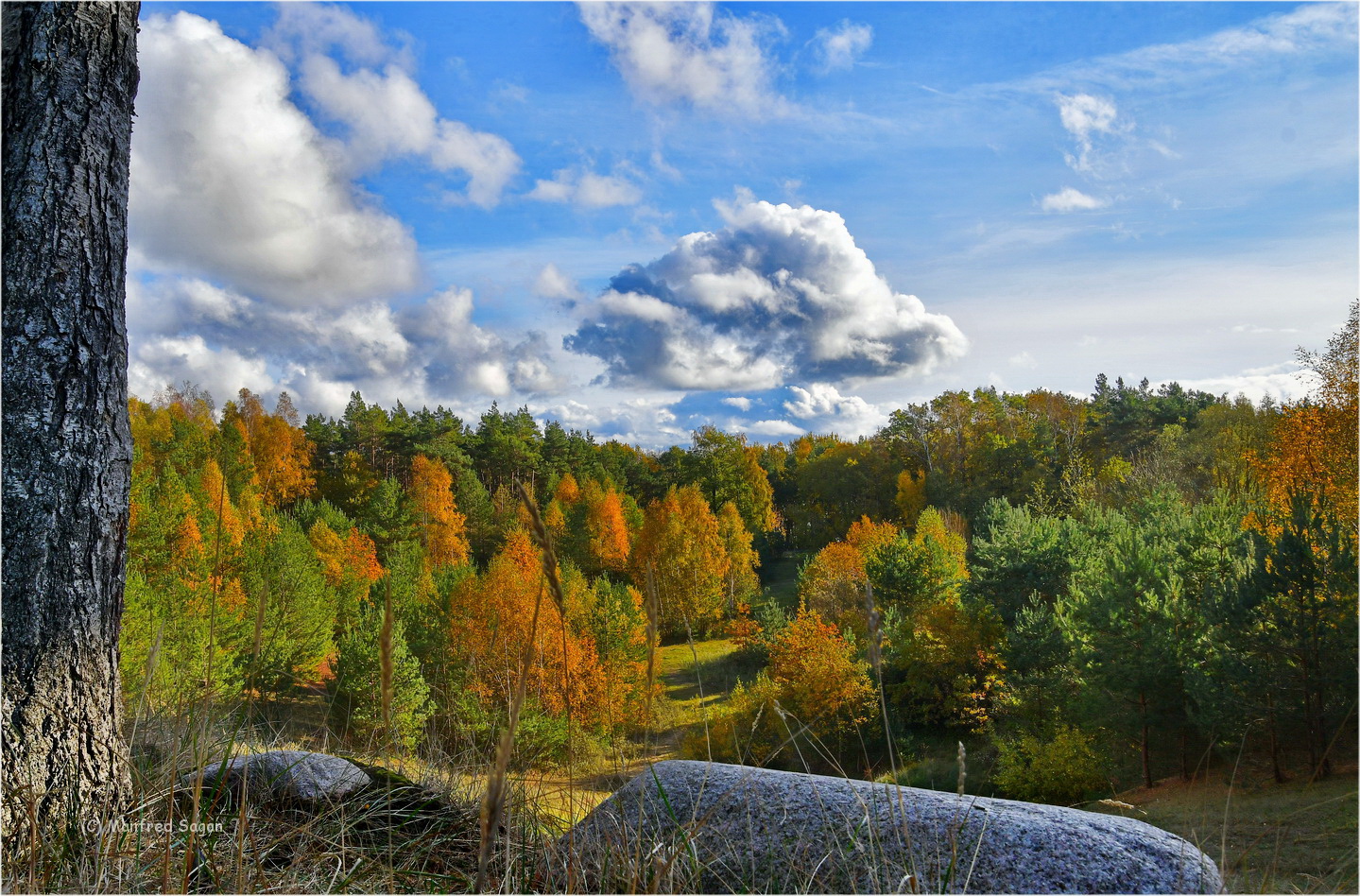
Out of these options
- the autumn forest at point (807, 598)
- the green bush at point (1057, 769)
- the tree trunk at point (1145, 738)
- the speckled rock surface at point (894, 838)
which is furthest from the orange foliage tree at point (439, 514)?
the speckled rock surface at point (894, 838)

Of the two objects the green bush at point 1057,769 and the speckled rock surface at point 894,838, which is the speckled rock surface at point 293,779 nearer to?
the speckled rock surface at point 894,838

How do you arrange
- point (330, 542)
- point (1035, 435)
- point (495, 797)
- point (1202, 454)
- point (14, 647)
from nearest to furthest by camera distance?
point (495, 797) < point (14, 647) < point (330, 542) < point (1202, 454) < point (1035, 435)

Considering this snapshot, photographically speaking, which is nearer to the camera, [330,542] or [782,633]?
[782,633]

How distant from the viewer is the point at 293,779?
2.96 metres

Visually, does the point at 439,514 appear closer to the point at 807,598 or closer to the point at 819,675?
the point at 807,598

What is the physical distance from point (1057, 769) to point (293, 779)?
698 inches

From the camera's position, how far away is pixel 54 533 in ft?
9.55

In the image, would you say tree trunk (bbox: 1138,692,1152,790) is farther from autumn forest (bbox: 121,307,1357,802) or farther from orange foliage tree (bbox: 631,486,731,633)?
orange foliage tree (bbox: 631,486,731,633)

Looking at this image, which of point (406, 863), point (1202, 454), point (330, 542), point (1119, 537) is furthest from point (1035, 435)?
point (406, 863)

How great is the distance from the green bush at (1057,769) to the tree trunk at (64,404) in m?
18.0

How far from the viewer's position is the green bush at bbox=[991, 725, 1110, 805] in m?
16.2

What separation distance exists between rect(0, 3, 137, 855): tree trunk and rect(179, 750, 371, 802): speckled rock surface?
38 cm

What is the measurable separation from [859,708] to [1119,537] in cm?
841

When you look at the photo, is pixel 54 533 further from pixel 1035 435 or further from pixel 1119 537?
pixel 1035 435
